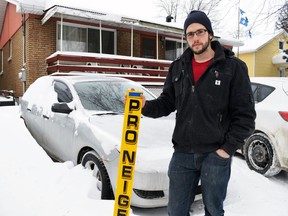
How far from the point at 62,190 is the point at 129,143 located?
128cm

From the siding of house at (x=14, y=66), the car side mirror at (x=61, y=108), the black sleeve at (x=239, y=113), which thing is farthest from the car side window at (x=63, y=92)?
the siding of house at (x=14, y=66)

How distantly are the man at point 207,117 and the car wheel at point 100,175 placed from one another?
1.12 m

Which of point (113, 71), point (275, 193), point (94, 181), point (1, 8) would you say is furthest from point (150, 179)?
point (1, 8)

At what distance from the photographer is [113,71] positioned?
36.4 ft

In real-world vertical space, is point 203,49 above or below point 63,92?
above

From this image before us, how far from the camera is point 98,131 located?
11.4ft

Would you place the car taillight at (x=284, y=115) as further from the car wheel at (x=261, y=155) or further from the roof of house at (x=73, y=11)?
the roof of house at (x=73, y=11)

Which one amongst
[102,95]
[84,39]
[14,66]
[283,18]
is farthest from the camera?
[14,66]

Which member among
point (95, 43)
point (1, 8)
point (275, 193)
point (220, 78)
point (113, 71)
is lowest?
point (275, 193)

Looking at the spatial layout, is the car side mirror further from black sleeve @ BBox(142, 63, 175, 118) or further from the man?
the man

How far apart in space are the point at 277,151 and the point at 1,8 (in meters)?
17.3

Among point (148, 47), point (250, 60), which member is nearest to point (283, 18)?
point (148, 47)

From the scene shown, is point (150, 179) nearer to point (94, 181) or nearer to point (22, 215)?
point (94, 181)

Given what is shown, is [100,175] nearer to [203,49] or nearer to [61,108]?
[61,108]
